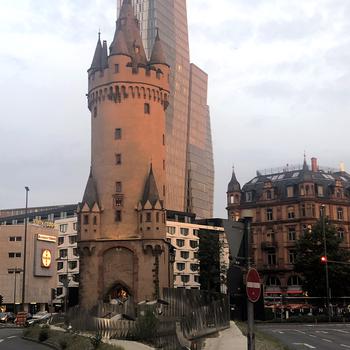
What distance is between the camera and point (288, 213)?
328 feet

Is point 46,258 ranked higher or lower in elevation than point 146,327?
higher

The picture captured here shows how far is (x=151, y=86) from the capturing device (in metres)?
61.4

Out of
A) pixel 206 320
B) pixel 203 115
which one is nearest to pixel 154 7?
pixel 203 115

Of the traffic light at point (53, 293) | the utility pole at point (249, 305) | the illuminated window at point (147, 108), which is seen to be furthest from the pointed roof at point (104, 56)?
the traffic light at point (53, 293)

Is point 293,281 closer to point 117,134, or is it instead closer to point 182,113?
point 117,134

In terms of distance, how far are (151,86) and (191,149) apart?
101072mm

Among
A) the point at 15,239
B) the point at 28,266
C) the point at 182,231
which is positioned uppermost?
the point at 182,231

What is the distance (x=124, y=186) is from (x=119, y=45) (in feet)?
50.1

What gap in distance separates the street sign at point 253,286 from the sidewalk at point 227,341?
11947 mm

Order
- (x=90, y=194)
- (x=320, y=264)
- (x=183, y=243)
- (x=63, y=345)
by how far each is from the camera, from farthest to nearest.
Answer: (x=183, y=243), (x=320, y=264), (x=90, y=194), (x=63, y=345)

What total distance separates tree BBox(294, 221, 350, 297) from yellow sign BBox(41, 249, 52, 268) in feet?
156

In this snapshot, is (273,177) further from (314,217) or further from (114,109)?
(114,109)

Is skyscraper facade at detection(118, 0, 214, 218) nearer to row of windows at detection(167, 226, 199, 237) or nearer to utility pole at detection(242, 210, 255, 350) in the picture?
row of windows at detection(167, 226, 199, 237)

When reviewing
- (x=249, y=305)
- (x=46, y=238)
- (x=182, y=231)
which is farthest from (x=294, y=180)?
(x=249, y=305)
